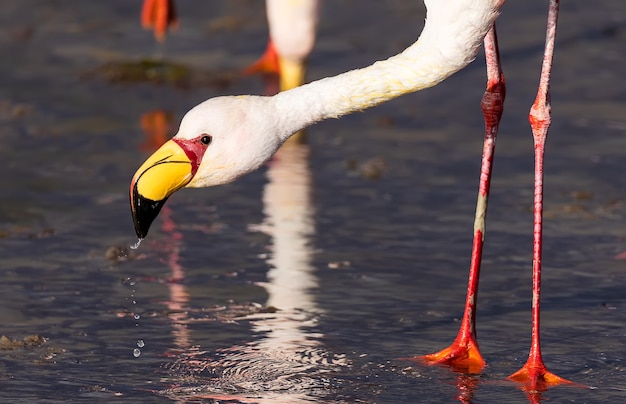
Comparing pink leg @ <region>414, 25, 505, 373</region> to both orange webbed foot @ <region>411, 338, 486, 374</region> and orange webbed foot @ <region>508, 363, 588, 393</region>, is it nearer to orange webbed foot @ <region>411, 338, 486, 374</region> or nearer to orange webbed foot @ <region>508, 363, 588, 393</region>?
orange webbed foot @ <region>411, 338, 486, 374</region>

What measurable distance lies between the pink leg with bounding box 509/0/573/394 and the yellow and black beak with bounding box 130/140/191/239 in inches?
51.8

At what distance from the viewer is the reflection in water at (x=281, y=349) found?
527cm

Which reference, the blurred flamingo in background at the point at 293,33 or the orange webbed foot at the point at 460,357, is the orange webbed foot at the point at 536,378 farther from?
the blurred flamingo in background at the point at 293,33

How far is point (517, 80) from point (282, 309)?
4.98 meters

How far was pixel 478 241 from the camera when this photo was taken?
5.92 metres

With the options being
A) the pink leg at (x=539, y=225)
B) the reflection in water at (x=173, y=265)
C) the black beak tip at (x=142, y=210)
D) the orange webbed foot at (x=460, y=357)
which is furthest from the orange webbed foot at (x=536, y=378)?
the black beak tip at (x=142, y=210)

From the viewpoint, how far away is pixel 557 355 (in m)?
5.74

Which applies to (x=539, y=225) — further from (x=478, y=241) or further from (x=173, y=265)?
(x=173, y=265)

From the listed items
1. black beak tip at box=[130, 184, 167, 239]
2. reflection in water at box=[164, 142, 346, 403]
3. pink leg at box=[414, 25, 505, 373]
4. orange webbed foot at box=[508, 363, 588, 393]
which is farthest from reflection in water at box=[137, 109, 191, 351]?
orange webbed foot at box=[508, 363, 588, 393]

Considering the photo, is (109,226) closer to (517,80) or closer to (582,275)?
(582,275)

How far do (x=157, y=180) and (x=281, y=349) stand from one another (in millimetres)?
834

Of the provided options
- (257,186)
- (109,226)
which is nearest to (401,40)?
(257,186)

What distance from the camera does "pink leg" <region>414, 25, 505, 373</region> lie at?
5.62 metres

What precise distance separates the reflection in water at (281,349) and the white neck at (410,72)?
840 millimetres
